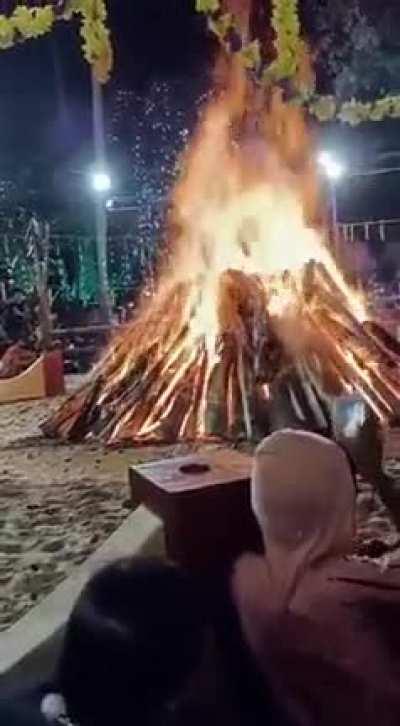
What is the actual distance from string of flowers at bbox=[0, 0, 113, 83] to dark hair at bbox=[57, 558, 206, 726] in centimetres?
895

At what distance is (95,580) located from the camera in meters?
1.89

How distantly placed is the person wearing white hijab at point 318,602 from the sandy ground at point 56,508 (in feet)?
2.48

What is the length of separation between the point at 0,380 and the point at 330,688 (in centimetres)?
995

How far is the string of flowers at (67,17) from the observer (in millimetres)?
9859

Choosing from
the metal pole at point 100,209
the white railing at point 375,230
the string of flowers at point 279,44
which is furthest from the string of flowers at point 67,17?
the white railing at point 375,230

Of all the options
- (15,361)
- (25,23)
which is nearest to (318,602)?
(25,23)

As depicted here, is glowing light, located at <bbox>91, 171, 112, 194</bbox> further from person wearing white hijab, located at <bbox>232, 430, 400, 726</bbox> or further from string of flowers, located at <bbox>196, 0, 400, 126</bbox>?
person wearing white hijab, located at <bbox>232, 430, 400, 726</bbox>

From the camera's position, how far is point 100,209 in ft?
59.8

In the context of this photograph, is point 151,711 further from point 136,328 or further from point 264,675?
point 136,328

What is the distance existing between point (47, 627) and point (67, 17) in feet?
28.2

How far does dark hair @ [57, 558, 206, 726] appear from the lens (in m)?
1.77

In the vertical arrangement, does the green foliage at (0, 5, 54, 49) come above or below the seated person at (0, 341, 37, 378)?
above

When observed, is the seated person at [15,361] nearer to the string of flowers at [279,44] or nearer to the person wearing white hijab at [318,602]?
the string of flowers at [279,44]

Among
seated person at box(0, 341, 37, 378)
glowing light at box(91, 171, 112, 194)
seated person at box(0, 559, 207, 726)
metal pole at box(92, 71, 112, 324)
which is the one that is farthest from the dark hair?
glowing light at box(91, 171, 112, 194)
